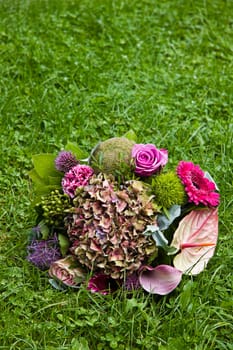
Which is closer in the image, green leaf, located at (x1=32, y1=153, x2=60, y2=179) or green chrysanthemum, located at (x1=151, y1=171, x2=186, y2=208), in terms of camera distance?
green chrysanthemum, located at (x1=151, y1=171, x2=186, y2=208)

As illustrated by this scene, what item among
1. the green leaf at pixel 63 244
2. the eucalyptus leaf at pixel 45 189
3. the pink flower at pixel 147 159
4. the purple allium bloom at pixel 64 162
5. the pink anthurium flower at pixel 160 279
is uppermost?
the pink flower at pixel 147 159

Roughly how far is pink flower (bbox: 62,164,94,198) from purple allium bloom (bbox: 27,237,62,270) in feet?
0.75

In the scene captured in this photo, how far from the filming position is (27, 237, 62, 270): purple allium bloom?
320cm

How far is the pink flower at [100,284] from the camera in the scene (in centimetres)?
307

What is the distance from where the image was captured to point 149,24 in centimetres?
563

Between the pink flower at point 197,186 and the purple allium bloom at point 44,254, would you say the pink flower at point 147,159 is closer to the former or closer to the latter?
the pink flower at point 197,186

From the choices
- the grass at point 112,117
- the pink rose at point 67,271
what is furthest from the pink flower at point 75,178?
the grass at point 112,117

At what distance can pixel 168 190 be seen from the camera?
310 cm

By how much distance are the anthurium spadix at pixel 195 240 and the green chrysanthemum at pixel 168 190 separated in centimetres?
11

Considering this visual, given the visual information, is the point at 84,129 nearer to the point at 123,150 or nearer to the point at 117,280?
the point at 123,150

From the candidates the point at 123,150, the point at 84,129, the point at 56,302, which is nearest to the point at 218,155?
the point at 84,129

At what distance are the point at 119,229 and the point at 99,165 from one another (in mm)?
340

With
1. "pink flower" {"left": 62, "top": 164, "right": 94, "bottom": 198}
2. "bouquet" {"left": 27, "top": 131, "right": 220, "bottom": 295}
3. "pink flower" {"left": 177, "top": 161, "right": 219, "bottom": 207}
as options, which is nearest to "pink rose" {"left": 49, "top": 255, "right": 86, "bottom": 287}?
"bouquet" {"left": 27, "top": 131, "right": 220, "bottom": 295}

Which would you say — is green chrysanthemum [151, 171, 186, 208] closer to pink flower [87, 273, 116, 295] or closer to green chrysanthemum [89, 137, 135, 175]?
green chrysanthemum [89, 137, 135, 175]
